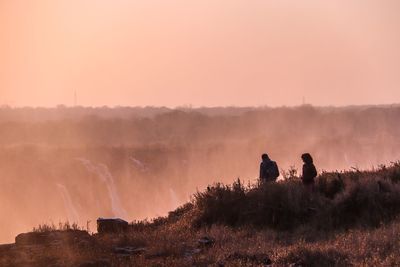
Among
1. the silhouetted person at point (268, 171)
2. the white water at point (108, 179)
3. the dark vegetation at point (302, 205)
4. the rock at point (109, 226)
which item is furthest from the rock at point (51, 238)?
the white water at point (108, 179)

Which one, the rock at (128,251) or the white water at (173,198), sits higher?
the white water at (173,198)

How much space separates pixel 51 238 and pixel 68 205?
67.1 m

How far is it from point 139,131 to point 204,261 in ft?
439

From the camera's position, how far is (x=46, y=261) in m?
11.9

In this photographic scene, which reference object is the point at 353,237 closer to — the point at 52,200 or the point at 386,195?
the point at 386,195

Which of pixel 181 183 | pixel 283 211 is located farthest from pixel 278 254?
pixel 181 183

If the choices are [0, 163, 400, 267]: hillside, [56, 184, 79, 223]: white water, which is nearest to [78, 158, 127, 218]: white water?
[56, 184, 79, 223]: white water

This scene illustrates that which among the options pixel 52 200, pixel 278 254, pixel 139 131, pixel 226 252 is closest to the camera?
pixel 278 254

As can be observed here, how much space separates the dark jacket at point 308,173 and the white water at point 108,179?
65252 millimetres

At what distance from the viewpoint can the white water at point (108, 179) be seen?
84.1 m

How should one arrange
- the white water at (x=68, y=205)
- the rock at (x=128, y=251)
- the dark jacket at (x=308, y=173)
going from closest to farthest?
the rock at (x=128, y=251), the dark jacket at (x=308, y=173), the white water at (x=68, y=205)

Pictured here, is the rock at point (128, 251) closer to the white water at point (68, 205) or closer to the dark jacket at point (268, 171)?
the dark jacket at point (268, 171)

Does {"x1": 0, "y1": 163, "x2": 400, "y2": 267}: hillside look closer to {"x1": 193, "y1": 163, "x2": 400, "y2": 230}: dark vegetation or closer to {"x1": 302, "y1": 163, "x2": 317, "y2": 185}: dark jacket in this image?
{"x1": 193, "y1": 163, "x2": 400, "y2": 230}: dark vegetation

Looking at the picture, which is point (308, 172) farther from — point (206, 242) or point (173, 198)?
point (173, 198)
